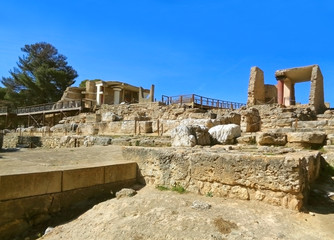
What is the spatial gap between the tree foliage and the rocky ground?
130 ft

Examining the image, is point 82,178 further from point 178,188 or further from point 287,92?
point 287,92

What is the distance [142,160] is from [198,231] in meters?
2.15

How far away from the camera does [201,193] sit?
3.59m

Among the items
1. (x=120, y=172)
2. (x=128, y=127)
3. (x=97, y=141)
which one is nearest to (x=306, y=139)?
(x=120, y=172)

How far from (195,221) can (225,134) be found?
4214mm

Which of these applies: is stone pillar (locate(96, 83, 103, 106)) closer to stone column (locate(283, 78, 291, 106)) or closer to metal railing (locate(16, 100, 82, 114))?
metal railing (locate(16, 100, 82, 114))

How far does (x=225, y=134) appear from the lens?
6.60 metres

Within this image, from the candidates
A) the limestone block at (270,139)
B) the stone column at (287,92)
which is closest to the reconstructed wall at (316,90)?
the stone column at (287,92)

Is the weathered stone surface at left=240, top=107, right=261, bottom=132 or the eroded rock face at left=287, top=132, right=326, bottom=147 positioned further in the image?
the weathered stone surface at left=240, top=107, right=261, bottom=132

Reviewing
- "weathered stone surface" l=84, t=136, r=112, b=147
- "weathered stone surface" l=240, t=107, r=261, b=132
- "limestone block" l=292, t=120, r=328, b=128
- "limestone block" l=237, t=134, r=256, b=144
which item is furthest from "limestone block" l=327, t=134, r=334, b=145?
"weathered stone surface" l=84, t=136, r=112, b=147

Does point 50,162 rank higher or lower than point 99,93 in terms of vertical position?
lower

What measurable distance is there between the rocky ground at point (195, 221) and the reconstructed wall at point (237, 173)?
16cm

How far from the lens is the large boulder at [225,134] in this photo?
6.54 meters

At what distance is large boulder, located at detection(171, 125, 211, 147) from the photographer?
620cm
